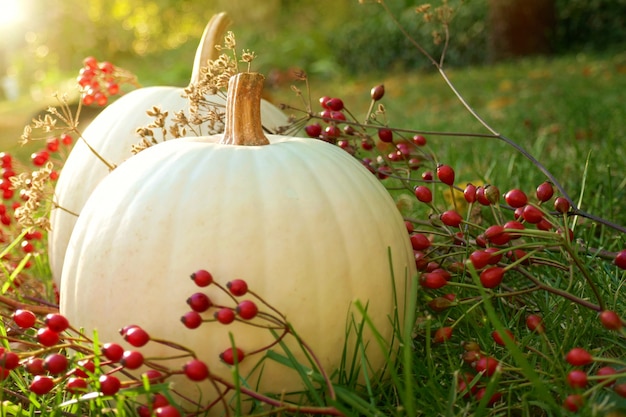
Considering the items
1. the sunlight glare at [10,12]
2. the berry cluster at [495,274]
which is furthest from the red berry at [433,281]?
the sunlight glare at [10,12]

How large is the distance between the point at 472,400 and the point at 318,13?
17046mm

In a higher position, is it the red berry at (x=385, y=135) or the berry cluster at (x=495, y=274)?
the red berry at (x=385, y=135)

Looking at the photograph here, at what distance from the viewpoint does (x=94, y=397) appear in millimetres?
1131

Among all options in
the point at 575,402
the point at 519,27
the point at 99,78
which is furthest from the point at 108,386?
the point at 519,27

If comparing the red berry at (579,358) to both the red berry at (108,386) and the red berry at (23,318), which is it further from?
the red berry at (23,318)

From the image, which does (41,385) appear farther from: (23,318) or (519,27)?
(519,27)

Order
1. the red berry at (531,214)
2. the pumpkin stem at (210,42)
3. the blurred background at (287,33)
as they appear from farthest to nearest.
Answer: the blurred background at (287,33)
the pumpkin stem at (210,42)
the red berry at (531,214)

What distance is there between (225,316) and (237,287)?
0.05 metres

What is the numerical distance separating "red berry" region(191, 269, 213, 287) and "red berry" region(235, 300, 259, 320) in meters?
0.07

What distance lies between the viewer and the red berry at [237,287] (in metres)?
1.16

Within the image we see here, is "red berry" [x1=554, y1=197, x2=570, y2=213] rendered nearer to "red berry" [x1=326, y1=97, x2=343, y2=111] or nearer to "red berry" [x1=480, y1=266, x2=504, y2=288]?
"red berry" [x1=480, y1=266, x2=504, y2=288]

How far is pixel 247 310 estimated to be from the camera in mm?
1140

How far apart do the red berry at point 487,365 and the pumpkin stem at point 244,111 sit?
0.63 meters

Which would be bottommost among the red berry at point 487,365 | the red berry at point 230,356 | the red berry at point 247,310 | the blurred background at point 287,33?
the blurred background at point 287,33
